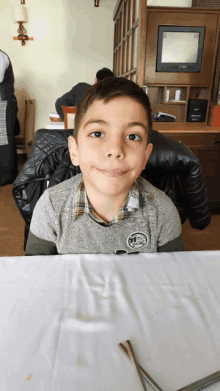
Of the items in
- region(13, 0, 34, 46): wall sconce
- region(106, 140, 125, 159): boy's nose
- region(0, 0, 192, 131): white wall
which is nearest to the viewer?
region(106, 140, 125, 159): boy's nose

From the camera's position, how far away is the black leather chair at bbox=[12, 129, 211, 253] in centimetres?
87

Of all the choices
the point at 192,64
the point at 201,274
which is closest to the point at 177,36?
the point at 192,64

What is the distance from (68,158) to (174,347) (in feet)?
2.13

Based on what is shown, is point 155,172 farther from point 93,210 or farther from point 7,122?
point 7,122

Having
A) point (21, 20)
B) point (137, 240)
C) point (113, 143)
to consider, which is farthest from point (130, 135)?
point (21, 20)

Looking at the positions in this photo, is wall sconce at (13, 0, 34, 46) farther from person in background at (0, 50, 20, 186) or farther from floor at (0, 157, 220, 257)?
floor at (0, 157, 220, 257)

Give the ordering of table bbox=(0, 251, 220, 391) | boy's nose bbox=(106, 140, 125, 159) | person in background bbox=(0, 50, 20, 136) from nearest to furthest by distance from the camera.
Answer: table bbox=(0, 251, 220, 391) → boy's nose bbox=(106, 140, 125, 159) → person in background bbox=(0, 50, 20, 136)

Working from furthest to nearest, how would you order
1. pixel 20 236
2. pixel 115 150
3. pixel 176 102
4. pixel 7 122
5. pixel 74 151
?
pixel 7 122 → pixel 176 102 → pixel 20 236 → pixel 74 151 → pixel 115 150

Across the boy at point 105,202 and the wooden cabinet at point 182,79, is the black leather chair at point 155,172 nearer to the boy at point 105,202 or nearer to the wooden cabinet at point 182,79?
the boy at point 105,202

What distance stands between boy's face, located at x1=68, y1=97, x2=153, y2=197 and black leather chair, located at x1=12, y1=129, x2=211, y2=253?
0.58ft

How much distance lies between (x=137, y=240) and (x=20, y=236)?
1553 millimetres

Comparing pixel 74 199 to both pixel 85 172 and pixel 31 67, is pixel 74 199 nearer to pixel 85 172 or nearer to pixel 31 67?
pixel 85 172

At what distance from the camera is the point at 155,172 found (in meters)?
0.91

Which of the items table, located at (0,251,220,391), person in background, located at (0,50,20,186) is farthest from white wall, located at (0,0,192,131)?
table, located at (0,251,220,391)
